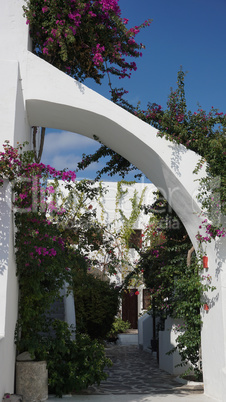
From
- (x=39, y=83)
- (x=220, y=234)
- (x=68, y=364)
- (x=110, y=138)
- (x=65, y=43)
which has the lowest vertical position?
(x=68, y=364)

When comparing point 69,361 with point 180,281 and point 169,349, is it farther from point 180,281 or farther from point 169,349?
point 169,349

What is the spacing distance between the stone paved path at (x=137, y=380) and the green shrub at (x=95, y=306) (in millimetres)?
956

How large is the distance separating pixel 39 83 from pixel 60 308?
5.32m

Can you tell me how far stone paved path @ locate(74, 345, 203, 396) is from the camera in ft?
22.1

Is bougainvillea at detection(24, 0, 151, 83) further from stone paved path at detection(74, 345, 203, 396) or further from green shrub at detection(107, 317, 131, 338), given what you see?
green shrub at detection(107, 317, 131, 338)

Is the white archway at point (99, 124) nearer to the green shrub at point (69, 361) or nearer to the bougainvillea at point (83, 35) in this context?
the bougainvillea at point (83, 35)

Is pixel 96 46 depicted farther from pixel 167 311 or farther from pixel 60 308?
pixel 60 308

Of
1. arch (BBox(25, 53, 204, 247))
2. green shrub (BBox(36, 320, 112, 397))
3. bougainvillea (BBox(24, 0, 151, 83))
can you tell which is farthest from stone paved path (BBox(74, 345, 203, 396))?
bougainvillea (BBox(24, 0, 151, 83))

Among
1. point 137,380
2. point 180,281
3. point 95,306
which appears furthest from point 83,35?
point 95,306

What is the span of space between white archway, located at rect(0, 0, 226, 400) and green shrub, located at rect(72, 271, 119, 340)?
487 centimetres

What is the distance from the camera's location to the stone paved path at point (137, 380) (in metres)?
6.74

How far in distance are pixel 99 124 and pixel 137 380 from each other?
198 inches

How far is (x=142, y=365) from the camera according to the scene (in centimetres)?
1028

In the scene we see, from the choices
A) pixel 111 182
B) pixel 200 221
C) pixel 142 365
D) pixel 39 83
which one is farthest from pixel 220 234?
pixel 111 182
